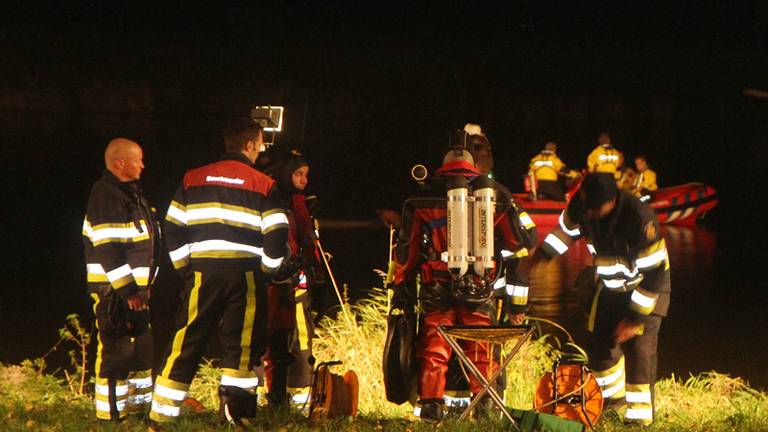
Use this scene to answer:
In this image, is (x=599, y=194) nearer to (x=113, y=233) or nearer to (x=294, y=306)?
(x=294, y=306)

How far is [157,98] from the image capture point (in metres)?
40.0

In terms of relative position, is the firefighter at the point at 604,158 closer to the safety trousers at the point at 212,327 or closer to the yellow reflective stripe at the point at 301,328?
the yellow reflective stripe at the point at 301,328

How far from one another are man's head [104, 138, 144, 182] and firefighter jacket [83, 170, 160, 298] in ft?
0.15

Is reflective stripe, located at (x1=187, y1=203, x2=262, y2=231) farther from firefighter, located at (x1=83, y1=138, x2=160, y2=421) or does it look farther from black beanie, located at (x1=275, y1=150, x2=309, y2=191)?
black beanie, located at (x1=275, y1=150, x2=309, y2=191)

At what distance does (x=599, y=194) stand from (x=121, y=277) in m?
2.78

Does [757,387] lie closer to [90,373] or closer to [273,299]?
[273,299]

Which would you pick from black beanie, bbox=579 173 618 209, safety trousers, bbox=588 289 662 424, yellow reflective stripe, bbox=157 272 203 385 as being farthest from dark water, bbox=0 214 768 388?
yellow reflective stripe, bbox=157 272 203 385

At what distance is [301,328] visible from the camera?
7000 mm

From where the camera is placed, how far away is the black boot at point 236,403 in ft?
20.2

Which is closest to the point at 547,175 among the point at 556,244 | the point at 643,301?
the point at 556,244

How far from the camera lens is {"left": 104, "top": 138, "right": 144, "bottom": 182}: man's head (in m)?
6.31

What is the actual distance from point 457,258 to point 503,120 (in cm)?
3371

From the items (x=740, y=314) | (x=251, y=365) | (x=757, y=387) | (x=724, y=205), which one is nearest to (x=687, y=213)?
(x=724, y=205)

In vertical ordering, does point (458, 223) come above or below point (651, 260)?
above
